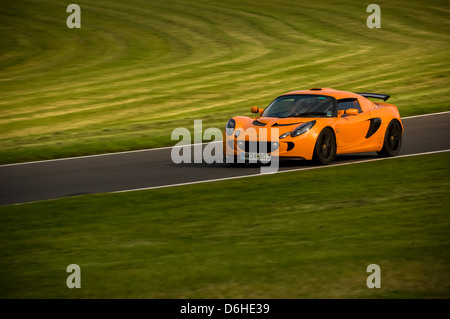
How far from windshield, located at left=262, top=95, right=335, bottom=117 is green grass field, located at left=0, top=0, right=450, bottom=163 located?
12.7ft

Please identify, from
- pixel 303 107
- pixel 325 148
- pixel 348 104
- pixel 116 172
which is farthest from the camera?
pixel 348 104

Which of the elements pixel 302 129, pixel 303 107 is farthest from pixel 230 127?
pixel 303 107

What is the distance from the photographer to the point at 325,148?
45.8 ft

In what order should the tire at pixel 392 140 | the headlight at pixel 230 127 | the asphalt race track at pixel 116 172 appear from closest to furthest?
the asphalt race track at pixel 116 172
the headlight at pixel 230 127
the tire at pixel 392 140

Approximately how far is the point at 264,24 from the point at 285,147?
21.4m

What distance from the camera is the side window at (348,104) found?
1456cm

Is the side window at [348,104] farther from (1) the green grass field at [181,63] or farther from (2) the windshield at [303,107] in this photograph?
(1) the green grass field at [181,63]

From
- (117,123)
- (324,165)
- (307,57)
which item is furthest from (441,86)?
(324,165)

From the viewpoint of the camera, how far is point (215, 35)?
32719 mm

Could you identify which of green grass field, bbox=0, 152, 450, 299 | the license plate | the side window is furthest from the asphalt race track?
the side window

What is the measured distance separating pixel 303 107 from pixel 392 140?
6.52 ft

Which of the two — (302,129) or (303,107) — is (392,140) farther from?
(302,129)

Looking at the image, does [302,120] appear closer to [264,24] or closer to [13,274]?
[13,274]

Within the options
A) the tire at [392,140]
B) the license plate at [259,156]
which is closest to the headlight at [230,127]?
the license plate at [259,156]
